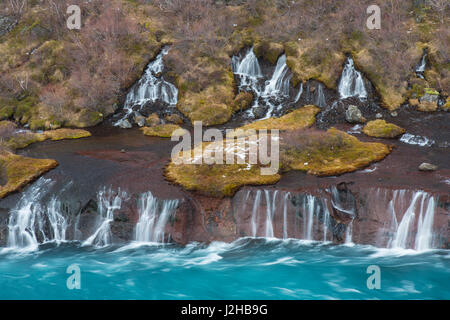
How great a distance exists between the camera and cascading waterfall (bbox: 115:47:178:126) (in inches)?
1344

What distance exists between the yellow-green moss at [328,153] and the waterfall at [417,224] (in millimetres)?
3565

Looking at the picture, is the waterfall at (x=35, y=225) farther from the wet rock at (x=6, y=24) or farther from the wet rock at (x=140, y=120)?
the wet rock at (x=6, y=24)

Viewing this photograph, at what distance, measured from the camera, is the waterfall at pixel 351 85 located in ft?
103

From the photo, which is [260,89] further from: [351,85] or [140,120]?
[140,120]

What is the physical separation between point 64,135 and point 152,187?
43.2 ft

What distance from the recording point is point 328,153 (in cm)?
2231

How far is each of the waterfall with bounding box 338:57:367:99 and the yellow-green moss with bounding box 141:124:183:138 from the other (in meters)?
13.0

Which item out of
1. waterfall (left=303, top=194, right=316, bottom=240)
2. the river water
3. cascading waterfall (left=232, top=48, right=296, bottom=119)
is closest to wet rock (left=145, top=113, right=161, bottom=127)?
cascading waterfall (left=232, top=48, right=296, bottom=119)

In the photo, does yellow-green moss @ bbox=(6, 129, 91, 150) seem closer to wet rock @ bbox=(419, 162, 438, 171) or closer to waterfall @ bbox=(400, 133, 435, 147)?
waterfall @ bbox=(400, 133, 435, 147)

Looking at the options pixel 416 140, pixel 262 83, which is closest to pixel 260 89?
pixel 262 83
